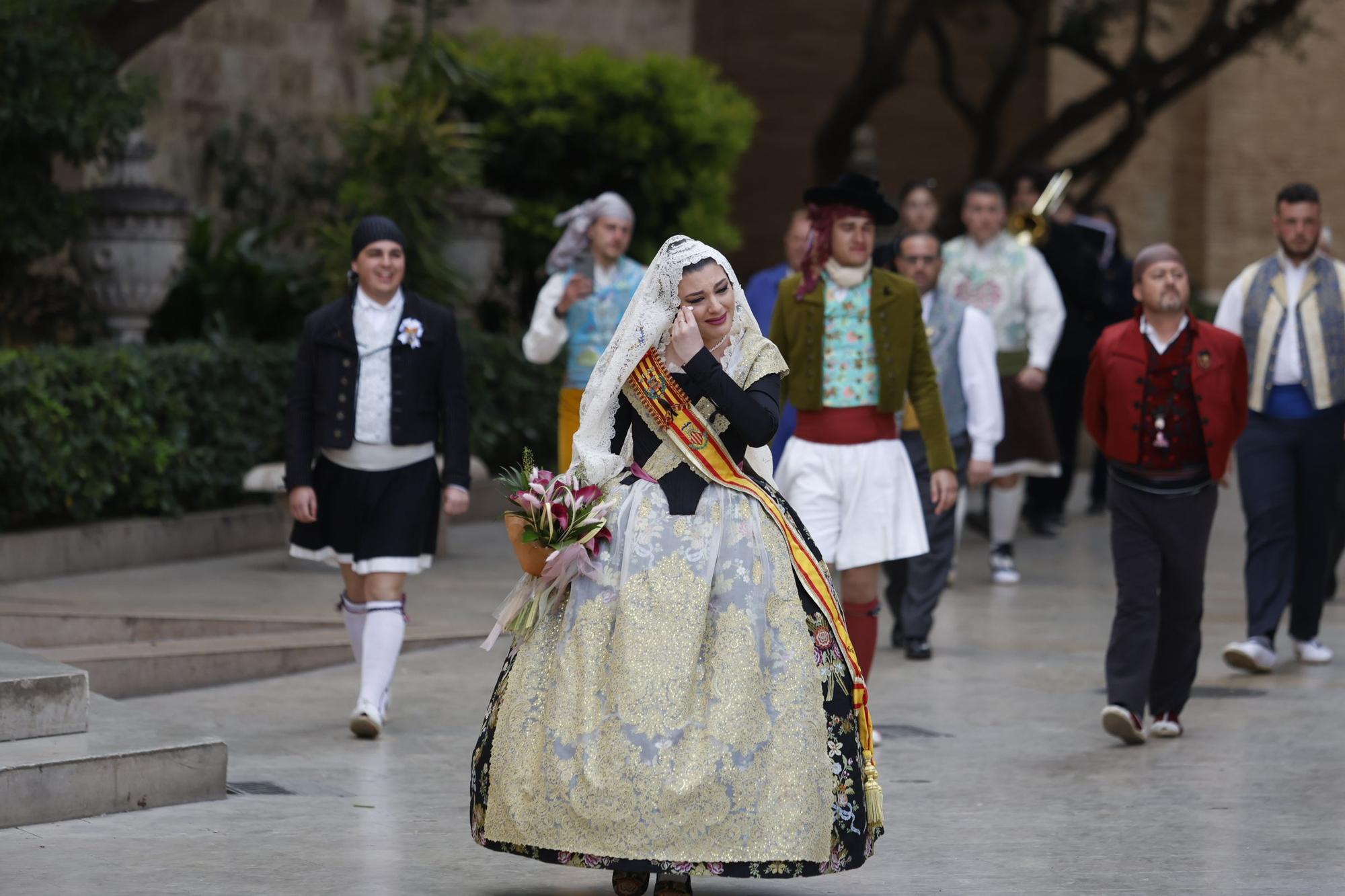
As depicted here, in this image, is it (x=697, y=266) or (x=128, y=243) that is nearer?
(x=697, y=266)

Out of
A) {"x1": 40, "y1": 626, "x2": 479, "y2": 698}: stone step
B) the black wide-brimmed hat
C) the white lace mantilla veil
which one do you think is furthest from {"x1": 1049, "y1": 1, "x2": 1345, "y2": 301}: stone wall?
the white lace mantilla veil

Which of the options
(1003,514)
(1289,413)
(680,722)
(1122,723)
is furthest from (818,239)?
(1003,514)

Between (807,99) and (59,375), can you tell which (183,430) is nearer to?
(59,375)

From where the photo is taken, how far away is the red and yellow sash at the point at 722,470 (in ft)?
18.0

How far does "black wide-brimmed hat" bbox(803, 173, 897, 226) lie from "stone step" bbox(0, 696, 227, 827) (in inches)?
107

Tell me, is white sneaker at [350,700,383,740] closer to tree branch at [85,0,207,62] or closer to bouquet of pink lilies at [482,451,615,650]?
bouquet of pink lilies at [482,451,615,650]

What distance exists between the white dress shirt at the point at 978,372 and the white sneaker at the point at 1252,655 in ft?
5.11

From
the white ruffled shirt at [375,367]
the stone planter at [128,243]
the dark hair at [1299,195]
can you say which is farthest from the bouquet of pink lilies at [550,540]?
the stone planter at [128,243]

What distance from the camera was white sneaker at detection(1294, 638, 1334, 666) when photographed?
9.47 m

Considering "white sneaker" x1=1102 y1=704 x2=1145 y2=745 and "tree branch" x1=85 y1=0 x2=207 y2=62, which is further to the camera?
"tree branch" x1=85 y1=0 x2=207 y2=62

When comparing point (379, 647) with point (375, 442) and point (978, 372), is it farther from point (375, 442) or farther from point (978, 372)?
→ point (978, 372)

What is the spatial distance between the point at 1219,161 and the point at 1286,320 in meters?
16.4

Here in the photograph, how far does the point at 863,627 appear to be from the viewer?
7551mm

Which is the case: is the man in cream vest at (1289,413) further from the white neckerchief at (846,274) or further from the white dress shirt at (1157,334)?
the white neckerchief at (846,274)
